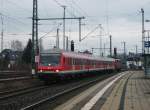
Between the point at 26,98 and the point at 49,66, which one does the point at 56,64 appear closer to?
the point at 49,66

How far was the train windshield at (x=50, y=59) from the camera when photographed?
3603 centimetres

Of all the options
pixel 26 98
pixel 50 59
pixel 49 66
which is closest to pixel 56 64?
pixel 49 66

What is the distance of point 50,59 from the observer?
3634 centimetres

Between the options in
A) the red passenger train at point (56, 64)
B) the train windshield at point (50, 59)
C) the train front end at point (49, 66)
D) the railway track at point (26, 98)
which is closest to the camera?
the railway track at point (26, 98)

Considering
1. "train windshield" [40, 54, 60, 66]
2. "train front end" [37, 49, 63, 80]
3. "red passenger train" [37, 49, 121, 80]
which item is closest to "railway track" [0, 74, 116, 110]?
"train front end" [37, 49, 63, 80]

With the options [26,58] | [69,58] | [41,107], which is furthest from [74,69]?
[26,58]

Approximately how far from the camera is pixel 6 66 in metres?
87.8

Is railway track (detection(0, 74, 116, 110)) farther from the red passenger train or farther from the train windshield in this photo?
the train windshield

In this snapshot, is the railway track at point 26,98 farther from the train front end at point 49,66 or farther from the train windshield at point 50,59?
the train windshield at point 50,59

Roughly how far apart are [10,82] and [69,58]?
7318mm

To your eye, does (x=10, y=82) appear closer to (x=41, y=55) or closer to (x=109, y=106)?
(x=41, y=55)

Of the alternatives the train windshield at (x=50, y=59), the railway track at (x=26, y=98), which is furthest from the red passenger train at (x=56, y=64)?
the railway track at (x=26, y=98)

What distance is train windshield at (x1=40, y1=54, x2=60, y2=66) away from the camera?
36031mm

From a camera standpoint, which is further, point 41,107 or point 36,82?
point 36,82
